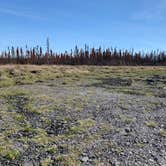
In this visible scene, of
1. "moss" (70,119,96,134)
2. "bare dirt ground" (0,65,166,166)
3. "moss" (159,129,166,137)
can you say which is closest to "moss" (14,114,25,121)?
"bare dirt ground" (0,65,166,166)

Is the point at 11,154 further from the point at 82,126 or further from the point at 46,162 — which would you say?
the point at 82,126

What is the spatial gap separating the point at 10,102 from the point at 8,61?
74.7ft

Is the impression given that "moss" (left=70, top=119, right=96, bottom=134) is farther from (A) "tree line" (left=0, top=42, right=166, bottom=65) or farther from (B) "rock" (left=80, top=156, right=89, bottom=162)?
(A) "tree line" (left=0, top=42, right=166, bottom=65)

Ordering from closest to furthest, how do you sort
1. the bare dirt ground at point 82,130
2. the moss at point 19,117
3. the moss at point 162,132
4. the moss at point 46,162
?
the moss at point 46,162 → the bare dirt ground at point 82,130 → the moss at point 162,132 → the moss at point 19,117

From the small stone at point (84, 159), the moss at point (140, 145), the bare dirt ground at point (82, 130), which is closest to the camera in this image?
the small stone at point (84, 159)

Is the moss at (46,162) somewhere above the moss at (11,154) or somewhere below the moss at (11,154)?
below

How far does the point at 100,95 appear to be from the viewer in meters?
13.6

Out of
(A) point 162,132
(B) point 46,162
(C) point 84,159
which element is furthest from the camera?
(A) point 162,132

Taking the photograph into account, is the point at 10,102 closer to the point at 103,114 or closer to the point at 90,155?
the point at 103,114

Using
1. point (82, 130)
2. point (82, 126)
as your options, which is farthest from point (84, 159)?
point (82, 126)

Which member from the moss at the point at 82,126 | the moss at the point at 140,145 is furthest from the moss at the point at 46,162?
the moss at the point at 140,145

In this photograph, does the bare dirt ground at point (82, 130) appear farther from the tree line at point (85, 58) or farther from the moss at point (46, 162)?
the tree line at point (85, 58)

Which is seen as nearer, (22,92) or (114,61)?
(22,92)

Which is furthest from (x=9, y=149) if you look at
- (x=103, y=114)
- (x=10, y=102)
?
(x=10, y=102)
